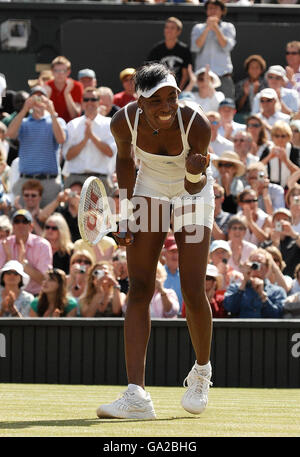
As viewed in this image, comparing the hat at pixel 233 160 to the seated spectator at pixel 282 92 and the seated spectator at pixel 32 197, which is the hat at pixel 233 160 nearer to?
the seated spectator at pixel 32 197

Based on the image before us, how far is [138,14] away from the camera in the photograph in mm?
16391

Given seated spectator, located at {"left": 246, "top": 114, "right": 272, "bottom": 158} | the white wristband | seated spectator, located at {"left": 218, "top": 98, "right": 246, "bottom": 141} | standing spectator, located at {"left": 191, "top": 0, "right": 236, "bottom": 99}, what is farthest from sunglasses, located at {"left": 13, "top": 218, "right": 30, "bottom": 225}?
the white wristband

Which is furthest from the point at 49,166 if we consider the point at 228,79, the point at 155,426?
the point at 155,426

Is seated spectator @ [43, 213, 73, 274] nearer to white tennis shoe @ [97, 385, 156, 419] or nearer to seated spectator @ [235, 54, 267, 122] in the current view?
seated spectator @ [235, 54, 267, 122]

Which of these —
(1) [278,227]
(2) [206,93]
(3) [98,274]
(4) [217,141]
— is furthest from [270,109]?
(3) [98,274]

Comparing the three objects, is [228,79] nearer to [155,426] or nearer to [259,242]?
[259,242]

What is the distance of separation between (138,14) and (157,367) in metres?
7.95

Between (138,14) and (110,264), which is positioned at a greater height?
(138,14)

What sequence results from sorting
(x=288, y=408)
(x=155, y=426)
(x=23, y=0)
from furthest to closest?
(x=23, y=0) < (x=288, y=408) < (x=155, y=426)

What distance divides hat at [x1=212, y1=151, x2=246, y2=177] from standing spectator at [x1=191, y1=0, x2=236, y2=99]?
111 inches

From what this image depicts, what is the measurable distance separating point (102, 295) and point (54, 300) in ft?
1.40

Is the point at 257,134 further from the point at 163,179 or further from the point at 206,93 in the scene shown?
the point at 163,179

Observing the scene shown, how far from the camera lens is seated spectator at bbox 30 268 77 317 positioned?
1012 cm

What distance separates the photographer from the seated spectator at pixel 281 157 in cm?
1295
